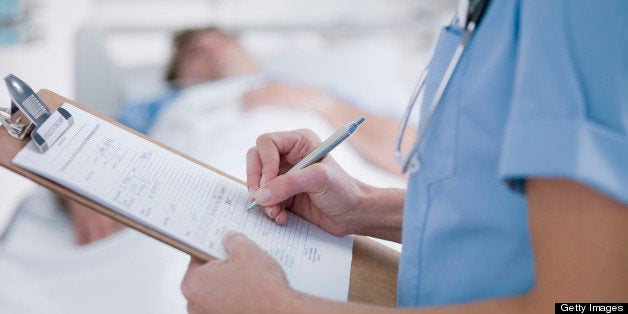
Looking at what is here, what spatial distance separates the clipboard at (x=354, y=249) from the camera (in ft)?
1.89

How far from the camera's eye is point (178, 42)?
209cm

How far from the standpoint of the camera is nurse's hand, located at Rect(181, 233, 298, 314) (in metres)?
0.55

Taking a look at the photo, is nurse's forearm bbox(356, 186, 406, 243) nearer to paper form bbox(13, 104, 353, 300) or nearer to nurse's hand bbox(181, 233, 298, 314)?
paper form bbox(13, 104, 353, 300)

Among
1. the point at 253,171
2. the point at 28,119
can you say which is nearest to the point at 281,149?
the point at 253,171

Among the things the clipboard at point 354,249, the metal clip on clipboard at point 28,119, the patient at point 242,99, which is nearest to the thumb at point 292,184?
the clipboard at point 354,249

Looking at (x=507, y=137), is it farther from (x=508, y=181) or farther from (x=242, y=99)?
(x=242, y=99)

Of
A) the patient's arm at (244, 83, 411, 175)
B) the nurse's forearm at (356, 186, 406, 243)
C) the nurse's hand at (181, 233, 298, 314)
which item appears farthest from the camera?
the patient's arm at (244, 83, 411, 175)

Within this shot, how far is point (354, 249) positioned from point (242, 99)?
43.2 inches

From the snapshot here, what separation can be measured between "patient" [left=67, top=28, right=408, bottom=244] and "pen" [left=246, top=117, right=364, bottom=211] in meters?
0.75

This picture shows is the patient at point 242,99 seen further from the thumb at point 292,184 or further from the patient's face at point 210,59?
the thumb at point 292,184

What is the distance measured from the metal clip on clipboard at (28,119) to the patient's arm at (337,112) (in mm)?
1028

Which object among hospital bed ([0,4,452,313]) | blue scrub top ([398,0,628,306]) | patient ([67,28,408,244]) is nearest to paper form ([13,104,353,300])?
blue scrub top ([398,0,628,306])

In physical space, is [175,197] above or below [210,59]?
below

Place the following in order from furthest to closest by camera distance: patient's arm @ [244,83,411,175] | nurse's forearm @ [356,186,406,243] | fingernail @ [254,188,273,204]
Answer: patient's arm @ [244,83,411,175] < nurse's forearm @ [356,186,406,243] < fingernail @ [254,188,273,204]
